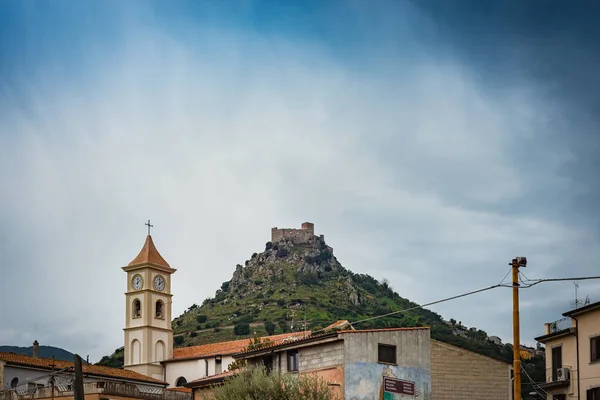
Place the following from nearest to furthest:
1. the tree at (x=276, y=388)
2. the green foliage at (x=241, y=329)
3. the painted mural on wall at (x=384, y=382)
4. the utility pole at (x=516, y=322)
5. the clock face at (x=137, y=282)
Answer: the utility pole at (x=516, y=322), the tree at (x=276, y=388), the painted mural on wall at (x=384, y=382), the clock face at (x=137, y=282), the green foliage at (x=241, y=329)

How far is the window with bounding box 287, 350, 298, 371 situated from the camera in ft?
173

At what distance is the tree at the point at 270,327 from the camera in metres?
140

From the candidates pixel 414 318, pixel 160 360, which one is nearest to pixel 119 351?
pixel 160 360

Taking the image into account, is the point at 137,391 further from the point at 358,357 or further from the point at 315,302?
the point at 315,302

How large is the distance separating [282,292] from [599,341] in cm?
12666

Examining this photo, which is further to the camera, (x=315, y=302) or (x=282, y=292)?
(x=282, y=292)

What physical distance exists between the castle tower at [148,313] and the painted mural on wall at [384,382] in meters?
53.3

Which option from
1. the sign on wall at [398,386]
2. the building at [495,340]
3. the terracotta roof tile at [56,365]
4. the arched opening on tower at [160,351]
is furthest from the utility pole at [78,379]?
the building at [495,340]

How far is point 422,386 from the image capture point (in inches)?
1978

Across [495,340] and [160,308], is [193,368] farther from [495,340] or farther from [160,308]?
[495,340]

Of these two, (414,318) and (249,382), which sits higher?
(414,318)

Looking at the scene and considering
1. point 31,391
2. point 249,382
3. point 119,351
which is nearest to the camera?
point 249,382

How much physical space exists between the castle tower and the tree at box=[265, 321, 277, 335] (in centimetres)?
3451

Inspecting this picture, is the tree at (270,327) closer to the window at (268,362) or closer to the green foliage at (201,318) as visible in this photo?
the green foliage at (201,318)
